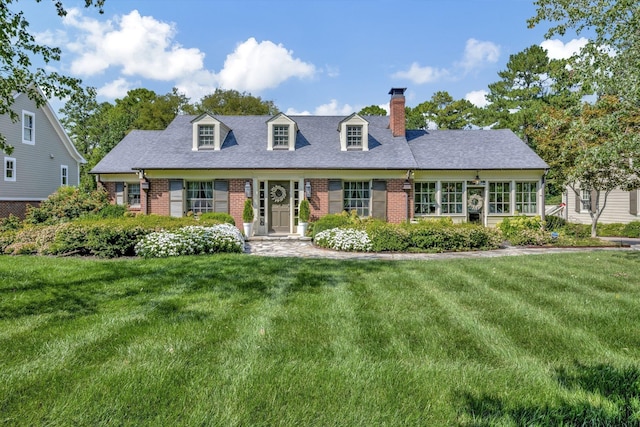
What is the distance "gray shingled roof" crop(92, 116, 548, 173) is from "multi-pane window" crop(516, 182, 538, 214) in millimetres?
974

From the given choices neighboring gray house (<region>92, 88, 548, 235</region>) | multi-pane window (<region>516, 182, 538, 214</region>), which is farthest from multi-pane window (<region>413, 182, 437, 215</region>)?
multi-pane window (<region>516, 182, 538, 214</region>)

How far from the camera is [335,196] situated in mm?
14562

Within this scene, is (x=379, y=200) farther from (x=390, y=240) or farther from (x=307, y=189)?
(x=390, y=240)

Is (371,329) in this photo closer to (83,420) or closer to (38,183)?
(83,420)

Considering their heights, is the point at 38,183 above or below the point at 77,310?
above

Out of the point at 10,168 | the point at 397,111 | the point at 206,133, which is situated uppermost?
the point at 397,111

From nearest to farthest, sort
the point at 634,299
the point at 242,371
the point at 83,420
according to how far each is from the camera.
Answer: the point at 83,420 → the point at 242,371 → the point at 634,299

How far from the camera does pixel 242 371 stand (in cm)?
287

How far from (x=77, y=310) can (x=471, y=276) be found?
6312 mm

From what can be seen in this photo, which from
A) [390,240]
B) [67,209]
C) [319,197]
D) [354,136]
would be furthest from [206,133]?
[390,240]

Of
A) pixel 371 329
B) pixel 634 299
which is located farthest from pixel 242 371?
pixel 634 299

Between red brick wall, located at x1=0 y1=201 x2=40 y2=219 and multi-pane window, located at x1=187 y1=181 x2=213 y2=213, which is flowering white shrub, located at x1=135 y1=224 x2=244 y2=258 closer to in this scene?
multi-pane window, located at x1=187 y1=181 x2=213 y2=213

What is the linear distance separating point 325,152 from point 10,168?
16.4m

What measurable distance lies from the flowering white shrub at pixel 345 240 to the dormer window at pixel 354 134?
5.18 meters
